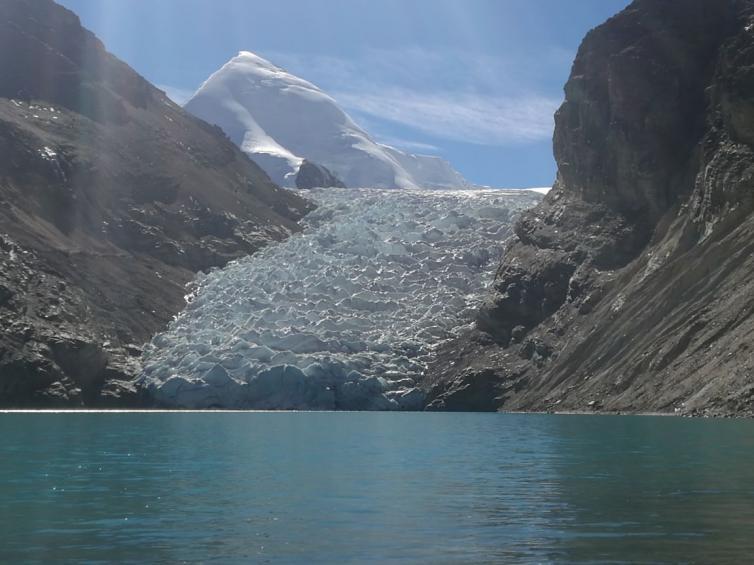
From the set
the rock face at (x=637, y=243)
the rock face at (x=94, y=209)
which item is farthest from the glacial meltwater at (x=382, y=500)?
the rock face at (x=94, y=209)

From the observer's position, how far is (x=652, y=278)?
313 feet

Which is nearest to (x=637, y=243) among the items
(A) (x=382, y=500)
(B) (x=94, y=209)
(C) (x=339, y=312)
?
(C) (x=339, y=312)

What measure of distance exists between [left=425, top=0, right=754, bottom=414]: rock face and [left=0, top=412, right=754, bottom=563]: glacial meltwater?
31.4 m

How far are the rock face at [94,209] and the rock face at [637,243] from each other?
35.3 metres

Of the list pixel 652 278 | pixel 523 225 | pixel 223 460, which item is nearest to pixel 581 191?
pixel 523 225

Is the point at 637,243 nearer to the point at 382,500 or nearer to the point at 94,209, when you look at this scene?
the point at 94,209

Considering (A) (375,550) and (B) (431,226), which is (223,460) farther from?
(B) (431,226)

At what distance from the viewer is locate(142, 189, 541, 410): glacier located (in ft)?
377

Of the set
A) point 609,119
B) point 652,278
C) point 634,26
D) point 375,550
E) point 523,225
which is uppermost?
point 634,26

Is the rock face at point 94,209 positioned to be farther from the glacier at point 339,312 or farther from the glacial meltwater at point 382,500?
the glacial meltwater at point 382,500

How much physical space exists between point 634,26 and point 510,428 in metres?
68.2

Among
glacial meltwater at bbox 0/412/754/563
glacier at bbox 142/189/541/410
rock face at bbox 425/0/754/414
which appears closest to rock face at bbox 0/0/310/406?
glacier at bbox 142/189/541/410

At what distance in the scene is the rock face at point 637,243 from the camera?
277 ft

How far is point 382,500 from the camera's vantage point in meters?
29.4
